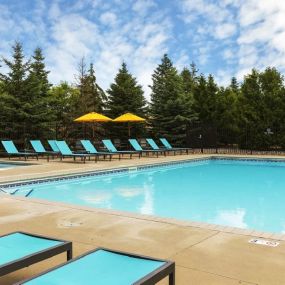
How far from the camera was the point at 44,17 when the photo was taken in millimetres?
19984

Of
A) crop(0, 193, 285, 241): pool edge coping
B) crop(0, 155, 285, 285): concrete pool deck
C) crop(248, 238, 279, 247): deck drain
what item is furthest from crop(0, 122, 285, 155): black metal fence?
crop(248, 238, 279, 247): deck drain

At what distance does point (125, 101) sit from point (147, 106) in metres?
1.91

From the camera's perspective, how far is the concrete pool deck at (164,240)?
3498 mm

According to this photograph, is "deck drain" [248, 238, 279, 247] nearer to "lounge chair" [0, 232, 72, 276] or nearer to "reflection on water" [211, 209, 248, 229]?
"lounge chair" [0, 232, 72, 276]

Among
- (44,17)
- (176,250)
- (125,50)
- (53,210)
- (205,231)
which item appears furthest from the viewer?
(125,50)

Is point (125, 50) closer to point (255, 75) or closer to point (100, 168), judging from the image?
point (255, 75)

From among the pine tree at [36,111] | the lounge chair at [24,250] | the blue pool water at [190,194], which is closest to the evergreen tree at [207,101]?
the pine tree at [36,111]

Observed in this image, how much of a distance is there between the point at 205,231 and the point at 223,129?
1934 cm

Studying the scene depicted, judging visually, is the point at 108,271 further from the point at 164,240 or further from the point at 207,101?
the point at 207,101

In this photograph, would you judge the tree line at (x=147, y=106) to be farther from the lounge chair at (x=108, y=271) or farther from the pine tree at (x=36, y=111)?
the lounge chair at (x=108, y=271)

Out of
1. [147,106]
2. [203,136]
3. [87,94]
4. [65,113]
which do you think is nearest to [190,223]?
[203,136]

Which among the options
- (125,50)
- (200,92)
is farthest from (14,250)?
(125,50)

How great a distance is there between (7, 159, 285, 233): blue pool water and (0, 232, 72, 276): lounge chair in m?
4.49

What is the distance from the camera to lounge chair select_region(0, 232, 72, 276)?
9.29 ft
